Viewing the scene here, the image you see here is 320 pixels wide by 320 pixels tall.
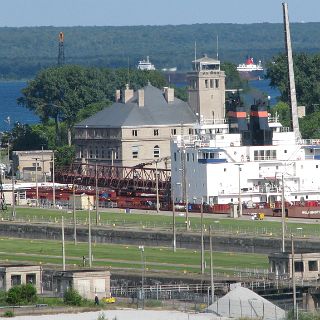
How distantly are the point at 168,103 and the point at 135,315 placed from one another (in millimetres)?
72216

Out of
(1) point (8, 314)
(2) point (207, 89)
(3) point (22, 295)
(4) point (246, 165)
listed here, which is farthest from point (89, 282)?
(2) point (207, 89)

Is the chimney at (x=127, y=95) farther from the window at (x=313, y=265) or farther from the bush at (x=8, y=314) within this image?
the bush at (x=8, y=314)

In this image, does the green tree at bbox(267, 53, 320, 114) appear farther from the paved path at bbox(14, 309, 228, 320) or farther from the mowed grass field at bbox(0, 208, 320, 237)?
the paved path at bbox(14, 309, 228, 320)

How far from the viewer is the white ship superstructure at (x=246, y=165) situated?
118 metres

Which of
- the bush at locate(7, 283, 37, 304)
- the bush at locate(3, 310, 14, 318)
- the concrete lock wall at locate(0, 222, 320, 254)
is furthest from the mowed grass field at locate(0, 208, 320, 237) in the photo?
the bush at locate(3, 310, 14, 318)

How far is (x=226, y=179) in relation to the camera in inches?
4653

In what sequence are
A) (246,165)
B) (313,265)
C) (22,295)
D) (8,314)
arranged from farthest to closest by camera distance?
(246,165)
(313,265)
(22,295)
(8,314)

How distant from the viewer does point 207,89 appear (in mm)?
143875

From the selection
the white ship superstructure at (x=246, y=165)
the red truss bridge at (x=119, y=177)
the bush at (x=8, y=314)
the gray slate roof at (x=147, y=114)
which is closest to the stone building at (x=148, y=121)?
the gray slate roof at (x=147, y=114)

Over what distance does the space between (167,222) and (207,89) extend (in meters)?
36.4

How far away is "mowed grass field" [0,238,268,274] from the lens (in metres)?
86.9

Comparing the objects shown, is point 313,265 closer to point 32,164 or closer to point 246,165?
point 246,165

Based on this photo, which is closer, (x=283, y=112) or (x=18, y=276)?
(x=18, y=276)

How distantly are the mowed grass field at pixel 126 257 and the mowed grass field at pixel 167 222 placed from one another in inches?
184
